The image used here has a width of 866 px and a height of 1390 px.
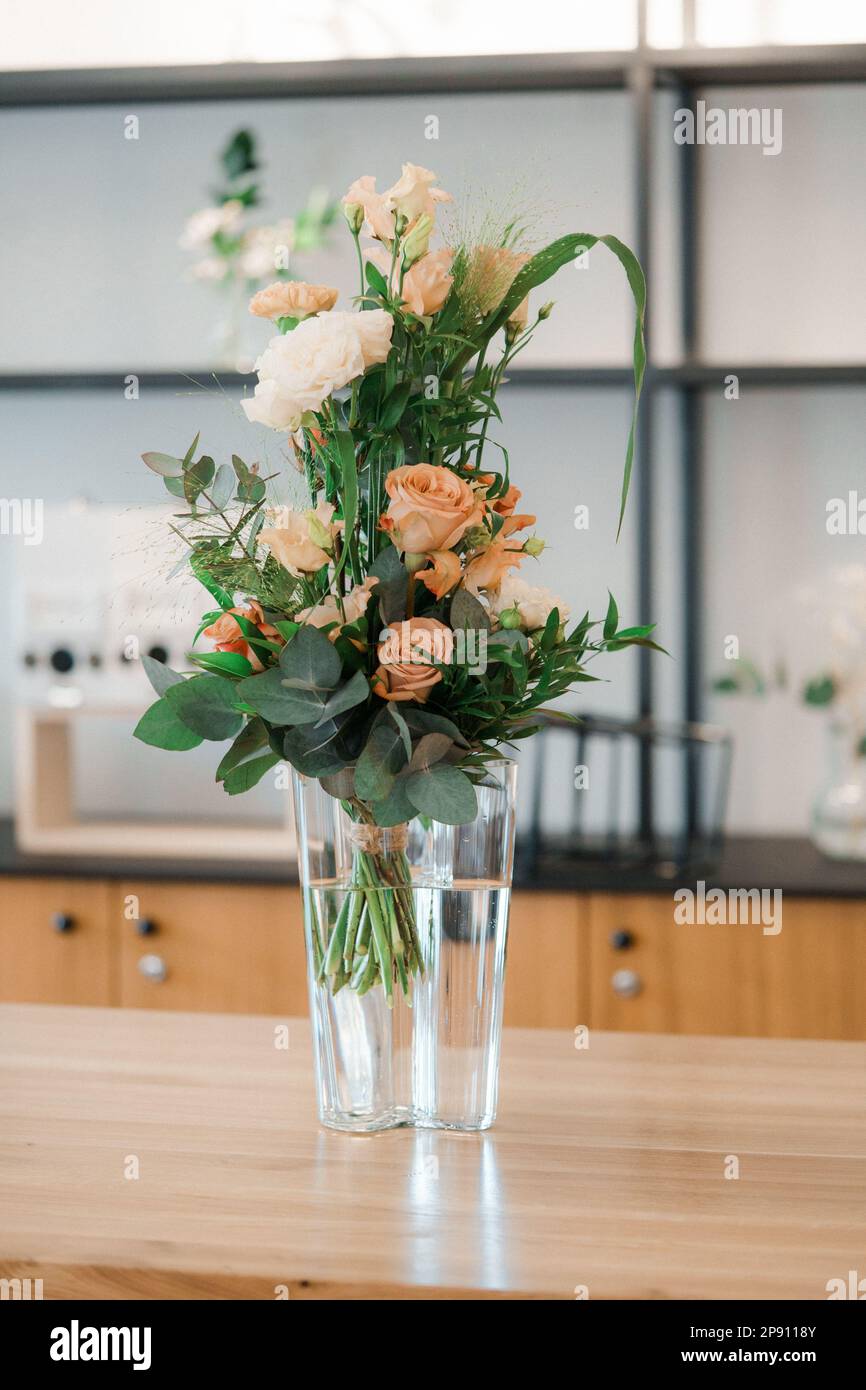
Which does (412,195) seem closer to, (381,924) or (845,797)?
(381,924)

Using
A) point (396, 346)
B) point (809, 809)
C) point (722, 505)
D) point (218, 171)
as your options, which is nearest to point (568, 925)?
point (809, 809)

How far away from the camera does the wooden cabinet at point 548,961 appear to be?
217 centimetres

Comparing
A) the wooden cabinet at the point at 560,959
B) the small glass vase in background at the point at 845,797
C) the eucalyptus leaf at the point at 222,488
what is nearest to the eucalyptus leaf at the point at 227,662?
the eucalyptus leaf at the point at 222,488

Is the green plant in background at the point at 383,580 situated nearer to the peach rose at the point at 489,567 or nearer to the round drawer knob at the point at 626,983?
the peach rose at the point at 489,567

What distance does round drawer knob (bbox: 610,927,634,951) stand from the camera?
2.14 meters

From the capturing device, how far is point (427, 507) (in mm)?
845

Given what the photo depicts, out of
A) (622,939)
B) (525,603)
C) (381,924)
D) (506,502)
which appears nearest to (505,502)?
(506,502)

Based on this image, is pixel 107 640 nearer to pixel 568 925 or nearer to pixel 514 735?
pixel 568 925

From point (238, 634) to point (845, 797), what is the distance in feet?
5.53

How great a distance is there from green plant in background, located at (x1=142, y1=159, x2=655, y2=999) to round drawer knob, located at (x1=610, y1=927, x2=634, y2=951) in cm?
127

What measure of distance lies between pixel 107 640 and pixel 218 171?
39.9 inches

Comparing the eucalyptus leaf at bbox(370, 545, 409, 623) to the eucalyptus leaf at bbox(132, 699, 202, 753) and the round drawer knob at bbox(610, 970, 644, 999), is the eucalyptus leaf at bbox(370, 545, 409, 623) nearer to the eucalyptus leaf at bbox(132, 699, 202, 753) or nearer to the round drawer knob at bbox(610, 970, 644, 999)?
the eucalyptus leaf at bbox(132, 699, 202, 753)

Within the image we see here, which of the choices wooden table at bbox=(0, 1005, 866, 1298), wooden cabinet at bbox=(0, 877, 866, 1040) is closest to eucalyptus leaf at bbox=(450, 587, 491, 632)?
wooden table at bbox=(0, 1005, 866, 1298)

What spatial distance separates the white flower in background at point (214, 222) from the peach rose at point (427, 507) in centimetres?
194
